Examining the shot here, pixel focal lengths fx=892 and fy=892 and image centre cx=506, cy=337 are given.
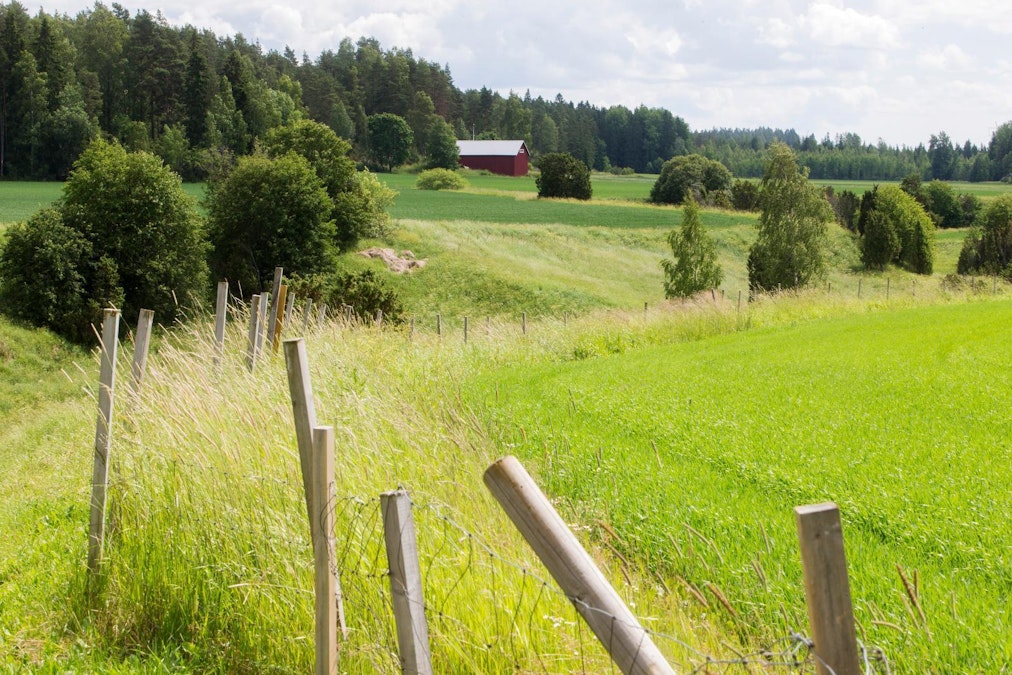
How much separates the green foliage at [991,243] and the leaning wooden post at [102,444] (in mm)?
61622

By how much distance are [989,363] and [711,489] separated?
796cm

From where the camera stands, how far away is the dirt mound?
43594 millimetres

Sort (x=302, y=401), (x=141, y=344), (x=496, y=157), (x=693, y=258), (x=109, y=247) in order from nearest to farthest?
(x=302, y=401) → (x=141, y=344) → (x=109, y=247) → (x=693, y=258) → (x=496, y=157)

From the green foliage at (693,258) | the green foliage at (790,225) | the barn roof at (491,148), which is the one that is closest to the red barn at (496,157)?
the barn roof at (491,148)

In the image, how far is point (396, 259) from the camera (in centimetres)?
4456

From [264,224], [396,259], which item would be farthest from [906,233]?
[264,224]

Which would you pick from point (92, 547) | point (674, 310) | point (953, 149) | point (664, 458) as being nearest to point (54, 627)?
point (92, 547)

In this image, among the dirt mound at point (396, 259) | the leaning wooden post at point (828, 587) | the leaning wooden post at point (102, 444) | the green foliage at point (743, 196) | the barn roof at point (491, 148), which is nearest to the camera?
the leaning wooden post at point (828, 587)

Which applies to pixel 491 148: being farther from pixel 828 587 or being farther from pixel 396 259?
pixel 828 587

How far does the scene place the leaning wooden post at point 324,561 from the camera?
3627mm

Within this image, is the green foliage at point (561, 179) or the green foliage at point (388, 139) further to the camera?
the green foliage at point (388, 139)

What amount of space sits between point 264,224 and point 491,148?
82.0 metres

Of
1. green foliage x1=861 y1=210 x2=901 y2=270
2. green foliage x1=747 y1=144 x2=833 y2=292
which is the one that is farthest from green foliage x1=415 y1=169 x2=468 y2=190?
green foliage x1=747 y1=144 x2=833 y2=292

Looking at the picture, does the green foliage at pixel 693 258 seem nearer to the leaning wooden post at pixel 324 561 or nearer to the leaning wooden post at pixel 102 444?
the leaning wooden post at pixel 102 444
